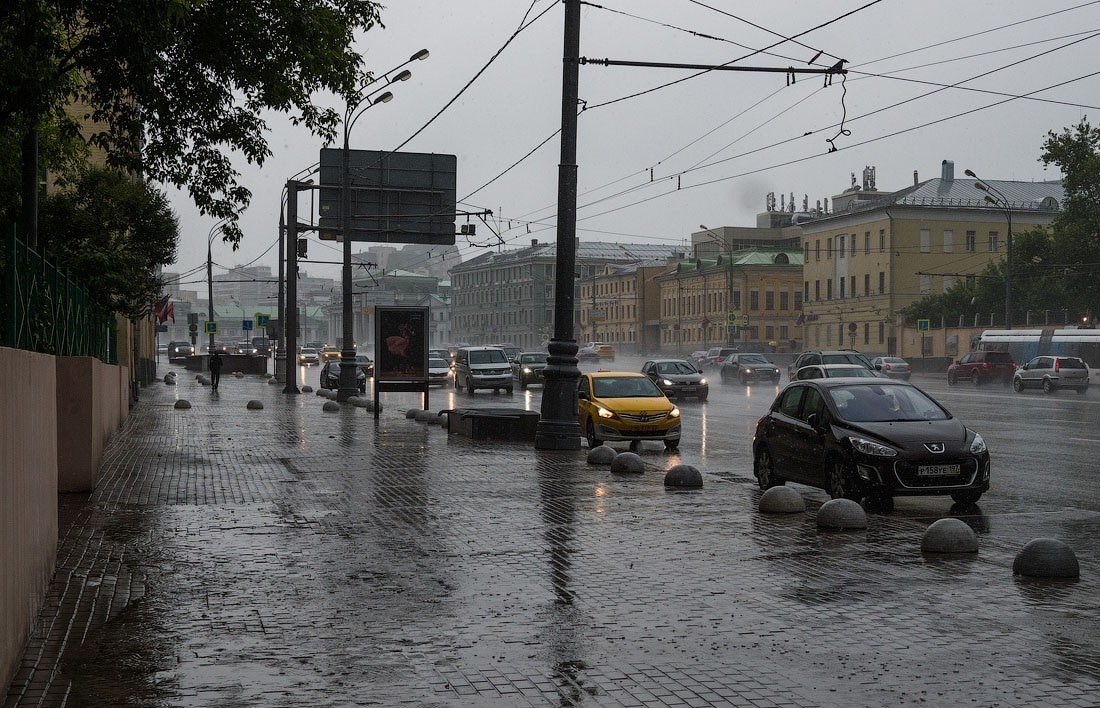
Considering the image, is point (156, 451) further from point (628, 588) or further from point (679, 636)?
point (679, 636)

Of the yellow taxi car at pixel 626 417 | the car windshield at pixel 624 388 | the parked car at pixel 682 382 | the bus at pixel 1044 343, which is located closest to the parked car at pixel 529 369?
the parked car at pixel 682 382

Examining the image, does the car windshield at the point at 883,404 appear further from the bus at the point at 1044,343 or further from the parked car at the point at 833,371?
the bus at the point at 1044,343

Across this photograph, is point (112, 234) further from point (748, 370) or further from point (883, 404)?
point (748, 370)

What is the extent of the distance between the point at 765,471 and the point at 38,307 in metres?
8.37

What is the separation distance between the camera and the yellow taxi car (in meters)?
22.2

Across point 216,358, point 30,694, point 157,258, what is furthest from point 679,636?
point 216,358

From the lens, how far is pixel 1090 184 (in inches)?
2672

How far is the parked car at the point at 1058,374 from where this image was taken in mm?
50844

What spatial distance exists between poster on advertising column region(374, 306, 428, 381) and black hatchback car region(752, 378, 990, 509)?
656 inches

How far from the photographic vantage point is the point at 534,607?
8.22m

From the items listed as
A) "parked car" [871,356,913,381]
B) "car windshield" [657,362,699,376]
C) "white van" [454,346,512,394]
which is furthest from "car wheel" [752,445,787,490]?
"parked car" [871,356,913,381]

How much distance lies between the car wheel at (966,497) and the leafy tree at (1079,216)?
191 feet

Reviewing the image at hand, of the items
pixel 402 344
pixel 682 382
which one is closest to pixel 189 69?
pixel 402 344

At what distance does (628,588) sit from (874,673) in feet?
8.61
